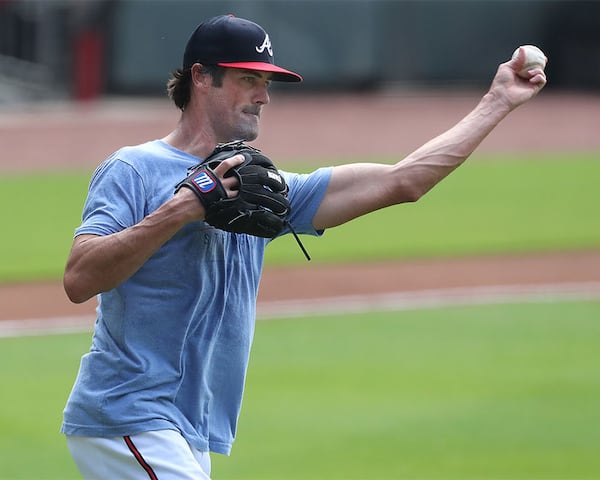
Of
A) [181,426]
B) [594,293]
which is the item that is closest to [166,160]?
[181,426]

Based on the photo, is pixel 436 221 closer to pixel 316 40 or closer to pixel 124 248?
pixel 124 248

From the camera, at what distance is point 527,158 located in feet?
79.1

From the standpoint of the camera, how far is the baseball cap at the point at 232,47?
14.5ft

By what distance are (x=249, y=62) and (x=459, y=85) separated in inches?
1190

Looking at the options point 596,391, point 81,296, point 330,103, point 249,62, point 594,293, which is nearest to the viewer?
point 81,296

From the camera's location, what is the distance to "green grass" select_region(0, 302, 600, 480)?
24.5ft

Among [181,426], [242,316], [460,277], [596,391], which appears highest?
[242,316]

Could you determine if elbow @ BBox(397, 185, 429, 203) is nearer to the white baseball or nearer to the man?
the man

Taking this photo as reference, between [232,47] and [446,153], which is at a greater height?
[232,47]

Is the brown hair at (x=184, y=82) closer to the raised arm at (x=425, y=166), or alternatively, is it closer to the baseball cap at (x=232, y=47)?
the baseball cap at (x=232, y=47)

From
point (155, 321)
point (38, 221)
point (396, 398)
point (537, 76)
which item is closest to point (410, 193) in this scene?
point (537, 76)

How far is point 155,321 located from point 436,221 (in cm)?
1378

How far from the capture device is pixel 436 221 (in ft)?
58.3

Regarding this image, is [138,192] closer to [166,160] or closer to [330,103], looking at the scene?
[166,160]
